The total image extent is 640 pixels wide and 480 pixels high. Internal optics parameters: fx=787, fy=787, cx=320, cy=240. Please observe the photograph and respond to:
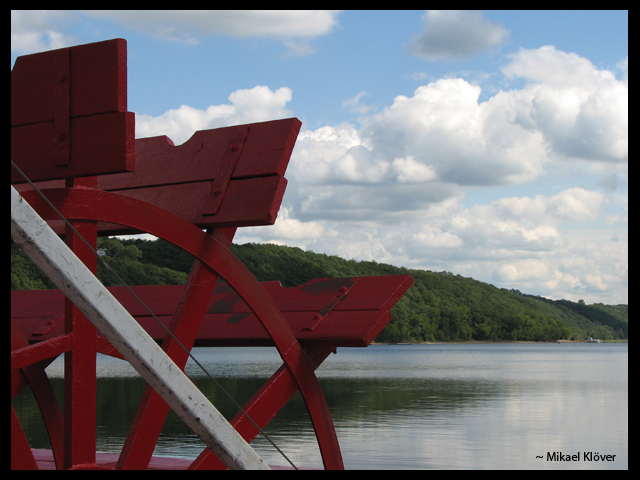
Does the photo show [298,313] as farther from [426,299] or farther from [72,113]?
[426,299]

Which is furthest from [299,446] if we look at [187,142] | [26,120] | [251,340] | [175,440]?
Result: [26,120]

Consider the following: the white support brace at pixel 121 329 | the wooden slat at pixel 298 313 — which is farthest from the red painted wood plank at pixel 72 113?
the wooden slat at pixel 298 313

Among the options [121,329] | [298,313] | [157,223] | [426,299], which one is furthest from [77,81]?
[426,299]

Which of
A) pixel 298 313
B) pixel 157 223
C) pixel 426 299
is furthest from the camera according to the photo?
pixel 426 299

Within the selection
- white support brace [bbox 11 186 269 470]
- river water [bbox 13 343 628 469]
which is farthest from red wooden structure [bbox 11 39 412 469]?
river water [bbox 13 343 628 469]

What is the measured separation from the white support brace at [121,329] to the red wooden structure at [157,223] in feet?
2.34

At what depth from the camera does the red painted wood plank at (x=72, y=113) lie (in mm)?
3168

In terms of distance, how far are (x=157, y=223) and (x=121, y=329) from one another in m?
1.13

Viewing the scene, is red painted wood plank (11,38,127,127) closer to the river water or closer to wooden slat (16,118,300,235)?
wooden slat (16,118,300,235)

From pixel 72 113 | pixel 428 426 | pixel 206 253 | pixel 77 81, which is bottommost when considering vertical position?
pixel 206 253

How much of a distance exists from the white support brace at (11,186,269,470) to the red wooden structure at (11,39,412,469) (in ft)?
2.34

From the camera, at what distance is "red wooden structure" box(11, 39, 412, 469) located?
321 centimetres

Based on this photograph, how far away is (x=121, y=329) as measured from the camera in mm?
2445

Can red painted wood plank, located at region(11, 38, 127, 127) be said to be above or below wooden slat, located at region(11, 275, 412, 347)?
above
